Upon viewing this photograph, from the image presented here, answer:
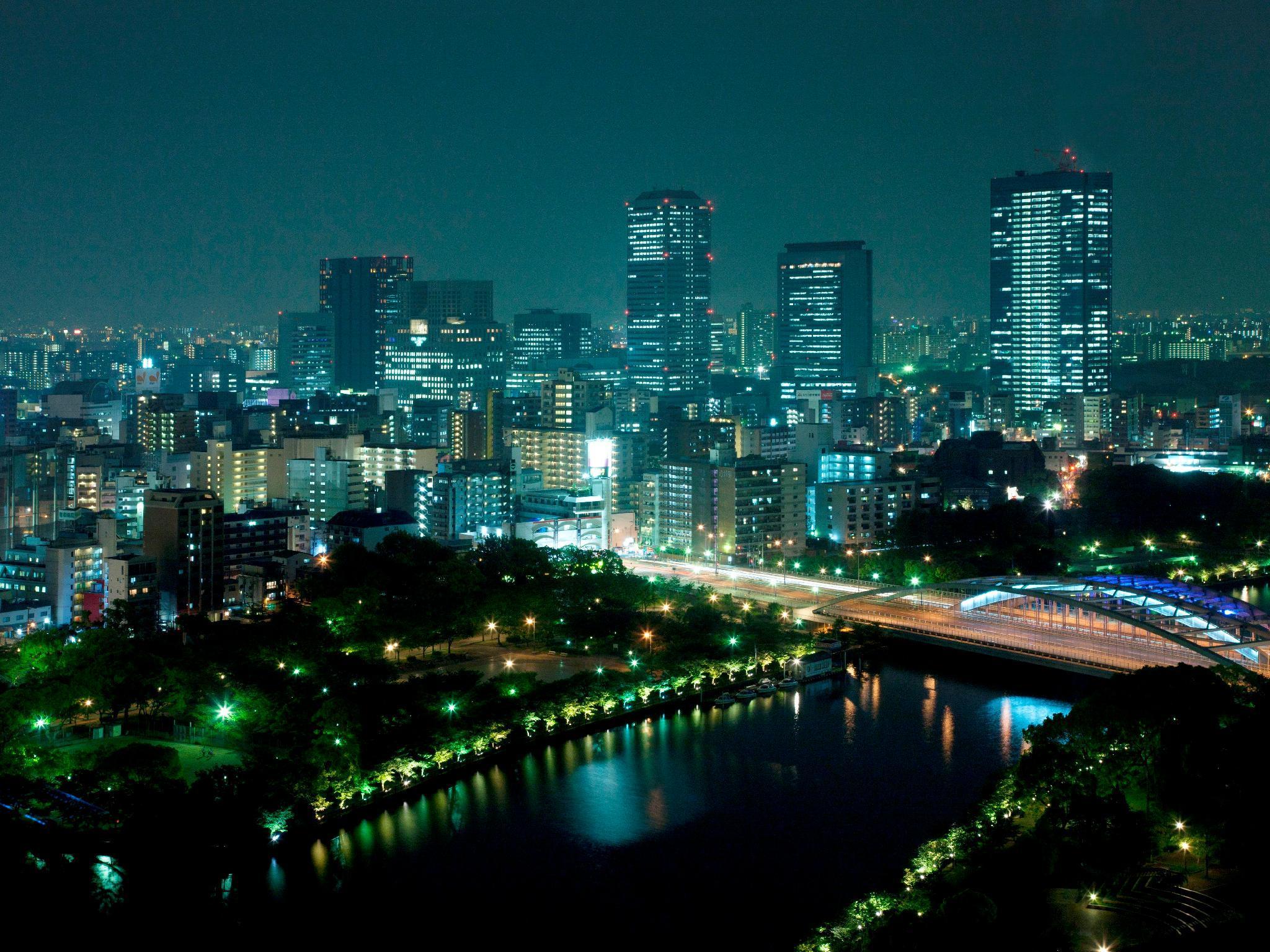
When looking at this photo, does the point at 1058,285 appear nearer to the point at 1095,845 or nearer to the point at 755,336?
the point at 755,336

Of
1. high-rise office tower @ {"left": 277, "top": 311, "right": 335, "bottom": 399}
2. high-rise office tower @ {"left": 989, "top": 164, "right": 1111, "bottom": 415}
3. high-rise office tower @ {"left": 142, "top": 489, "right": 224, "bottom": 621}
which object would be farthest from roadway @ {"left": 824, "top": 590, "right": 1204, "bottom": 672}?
high-rise office tower @ {"left": 277, "top": 311, "right": 335, "bottom": 399}

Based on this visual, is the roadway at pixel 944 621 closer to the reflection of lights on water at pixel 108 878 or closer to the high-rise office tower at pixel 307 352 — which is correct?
the reflection of lights on water at pixel 108 878

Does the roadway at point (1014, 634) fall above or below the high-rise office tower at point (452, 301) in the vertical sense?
below

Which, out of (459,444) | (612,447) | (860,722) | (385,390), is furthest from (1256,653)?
(385,390)

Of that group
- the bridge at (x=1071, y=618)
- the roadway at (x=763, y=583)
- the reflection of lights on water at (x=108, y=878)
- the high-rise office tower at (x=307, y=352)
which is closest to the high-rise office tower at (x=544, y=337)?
the high-rise office tower at (x=307, y=352)

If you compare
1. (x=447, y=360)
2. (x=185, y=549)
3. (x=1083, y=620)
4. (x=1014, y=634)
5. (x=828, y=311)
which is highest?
(x=828, y=311)

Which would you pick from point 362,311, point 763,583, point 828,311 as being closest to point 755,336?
point 828,311
